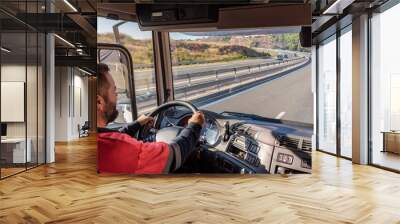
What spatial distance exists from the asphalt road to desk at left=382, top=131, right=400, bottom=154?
186 cm

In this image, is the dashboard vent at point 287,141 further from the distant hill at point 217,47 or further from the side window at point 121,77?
the side window at point 121,77

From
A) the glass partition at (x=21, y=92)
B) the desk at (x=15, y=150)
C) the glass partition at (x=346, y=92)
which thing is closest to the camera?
the glass partition at (x=21, y=92)

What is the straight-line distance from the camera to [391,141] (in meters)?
6.94

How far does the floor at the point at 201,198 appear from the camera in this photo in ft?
12.6

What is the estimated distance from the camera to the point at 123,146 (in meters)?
6.27

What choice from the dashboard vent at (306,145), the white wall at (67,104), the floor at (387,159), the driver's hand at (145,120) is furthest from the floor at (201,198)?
the white wall at (67,104)

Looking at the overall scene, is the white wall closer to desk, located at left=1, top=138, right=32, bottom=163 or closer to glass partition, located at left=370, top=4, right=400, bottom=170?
desk, located at left=1, top=138, right=32, bottom=163

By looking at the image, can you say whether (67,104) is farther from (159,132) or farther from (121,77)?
(159,132)

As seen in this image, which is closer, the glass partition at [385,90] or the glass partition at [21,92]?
the glass partition at [21,92]

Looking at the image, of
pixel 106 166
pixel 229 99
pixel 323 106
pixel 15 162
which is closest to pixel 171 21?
pixel 229 99

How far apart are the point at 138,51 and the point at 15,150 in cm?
312

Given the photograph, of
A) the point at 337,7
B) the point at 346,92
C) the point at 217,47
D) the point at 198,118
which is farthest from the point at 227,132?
the point at 346,92

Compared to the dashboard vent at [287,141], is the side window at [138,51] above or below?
above

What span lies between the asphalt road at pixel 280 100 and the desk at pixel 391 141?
6.09 feet
